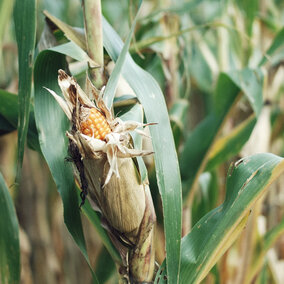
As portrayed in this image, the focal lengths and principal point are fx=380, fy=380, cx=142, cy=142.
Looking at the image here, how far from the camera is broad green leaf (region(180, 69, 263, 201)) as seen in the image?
69 centimetres

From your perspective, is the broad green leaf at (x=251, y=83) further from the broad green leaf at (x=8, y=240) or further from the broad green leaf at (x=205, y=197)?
the broad green leaf at (x=8, y=240)

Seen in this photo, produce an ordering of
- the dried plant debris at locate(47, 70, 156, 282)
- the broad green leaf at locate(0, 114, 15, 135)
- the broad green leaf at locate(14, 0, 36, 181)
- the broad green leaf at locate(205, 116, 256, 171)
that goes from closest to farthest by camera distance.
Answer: the dried plant debris at locate(47, 70, 156, 282) < the broad green leaf at locate(14, 0, 36, 181) < the broad green leaf at locate(0, 114, 15, 135) < the broad green leaf at locate(205, 116, 256, 171)

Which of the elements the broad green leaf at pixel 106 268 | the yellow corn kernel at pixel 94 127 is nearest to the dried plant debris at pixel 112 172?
the yellow corn kernel at pixel 94 127

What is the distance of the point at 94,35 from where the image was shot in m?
0.46

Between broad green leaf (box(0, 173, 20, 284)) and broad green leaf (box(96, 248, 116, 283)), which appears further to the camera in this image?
broad green leaf (box(96, 248, 116, 283))

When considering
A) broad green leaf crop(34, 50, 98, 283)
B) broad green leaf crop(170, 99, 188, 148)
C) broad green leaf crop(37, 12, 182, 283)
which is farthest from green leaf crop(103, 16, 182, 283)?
broad green leaf crop(170, 99, 188, 148)

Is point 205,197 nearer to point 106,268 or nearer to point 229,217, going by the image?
point 106,268

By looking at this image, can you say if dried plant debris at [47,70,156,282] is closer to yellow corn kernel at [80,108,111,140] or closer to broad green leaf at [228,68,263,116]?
yellow corn kernel at [80,108,111,140]

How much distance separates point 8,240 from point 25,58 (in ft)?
0.87

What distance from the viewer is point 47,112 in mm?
477

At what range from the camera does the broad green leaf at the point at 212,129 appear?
27.1 inches

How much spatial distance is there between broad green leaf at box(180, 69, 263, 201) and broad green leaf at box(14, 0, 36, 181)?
Answer: 344mm

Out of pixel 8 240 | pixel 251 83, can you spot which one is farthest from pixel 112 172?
pixel 251 83

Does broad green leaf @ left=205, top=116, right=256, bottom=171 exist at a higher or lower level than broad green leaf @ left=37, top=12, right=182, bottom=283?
lower
